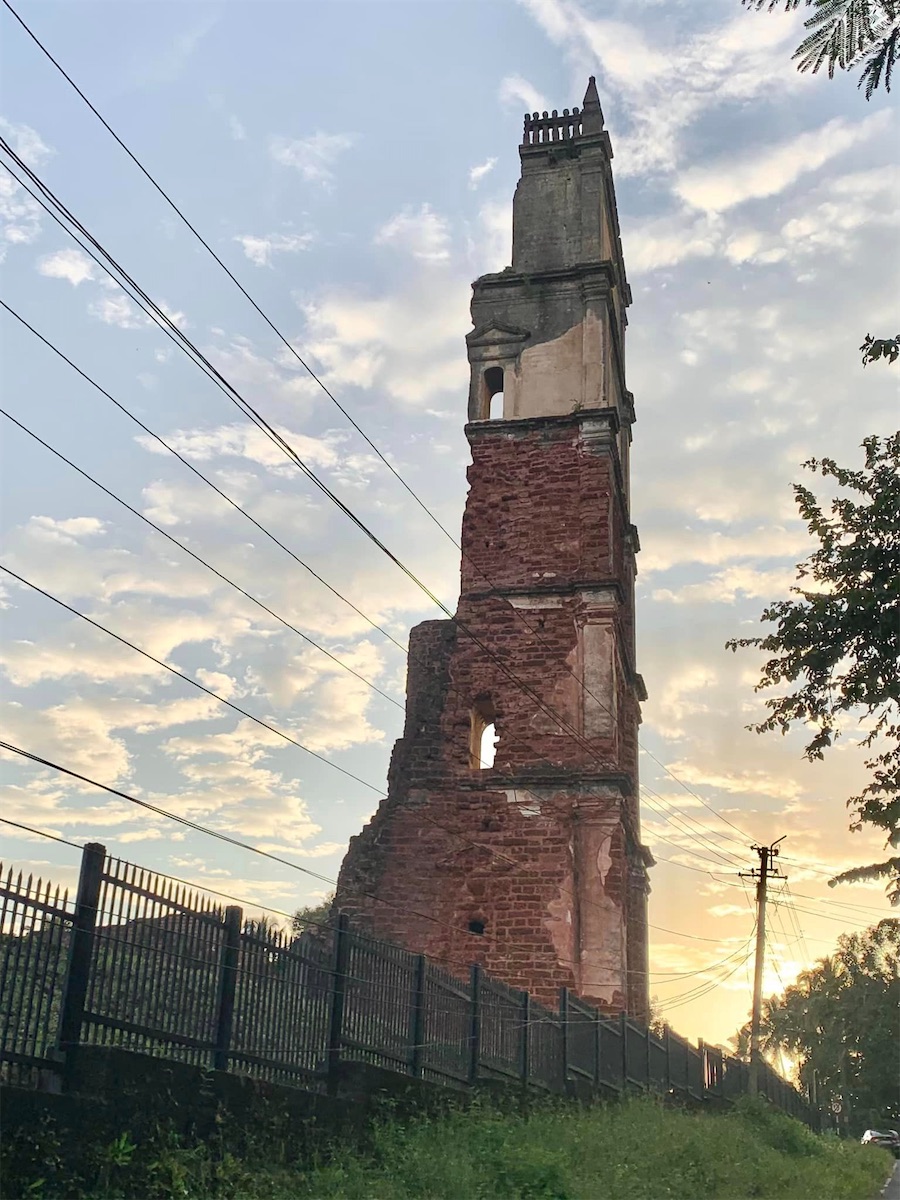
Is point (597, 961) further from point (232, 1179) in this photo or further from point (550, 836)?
point (232, 1179)

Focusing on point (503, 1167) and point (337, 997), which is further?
point (337, 997)

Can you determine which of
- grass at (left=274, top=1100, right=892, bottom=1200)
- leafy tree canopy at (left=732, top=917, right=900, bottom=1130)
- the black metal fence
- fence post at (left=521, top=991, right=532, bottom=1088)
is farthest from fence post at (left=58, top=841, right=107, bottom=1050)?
leafy tree canopy at (left=732, top=917, right=900, bottom=1130)

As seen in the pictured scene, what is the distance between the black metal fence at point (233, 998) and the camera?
263 inches

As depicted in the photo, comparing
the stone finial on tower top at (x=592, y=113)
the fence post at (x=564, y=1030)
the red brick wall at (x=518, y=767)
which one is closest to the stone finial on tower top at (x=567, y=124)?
the stone finial on tower top at (x=592, y=113)

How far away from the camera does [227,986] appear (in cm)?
836

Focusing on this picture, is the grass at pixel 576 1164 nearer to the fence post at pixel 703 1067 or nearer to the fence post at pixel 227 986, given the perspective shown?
the fence post at pixel 227 986

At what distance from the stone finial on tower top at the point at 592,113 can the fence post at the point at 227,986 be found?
1972 centimetres

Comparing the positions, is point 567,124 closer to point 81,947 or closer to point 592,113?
point 592,113

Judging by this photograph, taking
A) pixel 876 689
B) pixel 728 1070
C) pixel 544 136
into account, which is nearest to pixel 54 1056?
pixel 876 689

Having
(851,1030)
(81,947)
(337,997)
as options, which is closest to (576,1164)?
(337,997)

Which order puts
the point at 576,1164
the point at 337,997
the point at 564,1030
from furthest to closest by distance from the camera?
1. the point at 564,1030
2. the point at 576,1164
3. the point at 337,997

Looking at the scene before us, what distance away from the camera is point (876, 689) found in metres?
12.5

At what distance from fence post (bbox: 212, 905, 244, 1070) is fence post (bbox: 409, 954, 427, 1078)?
3186mm

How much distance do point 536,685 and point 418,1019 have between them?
881cm
